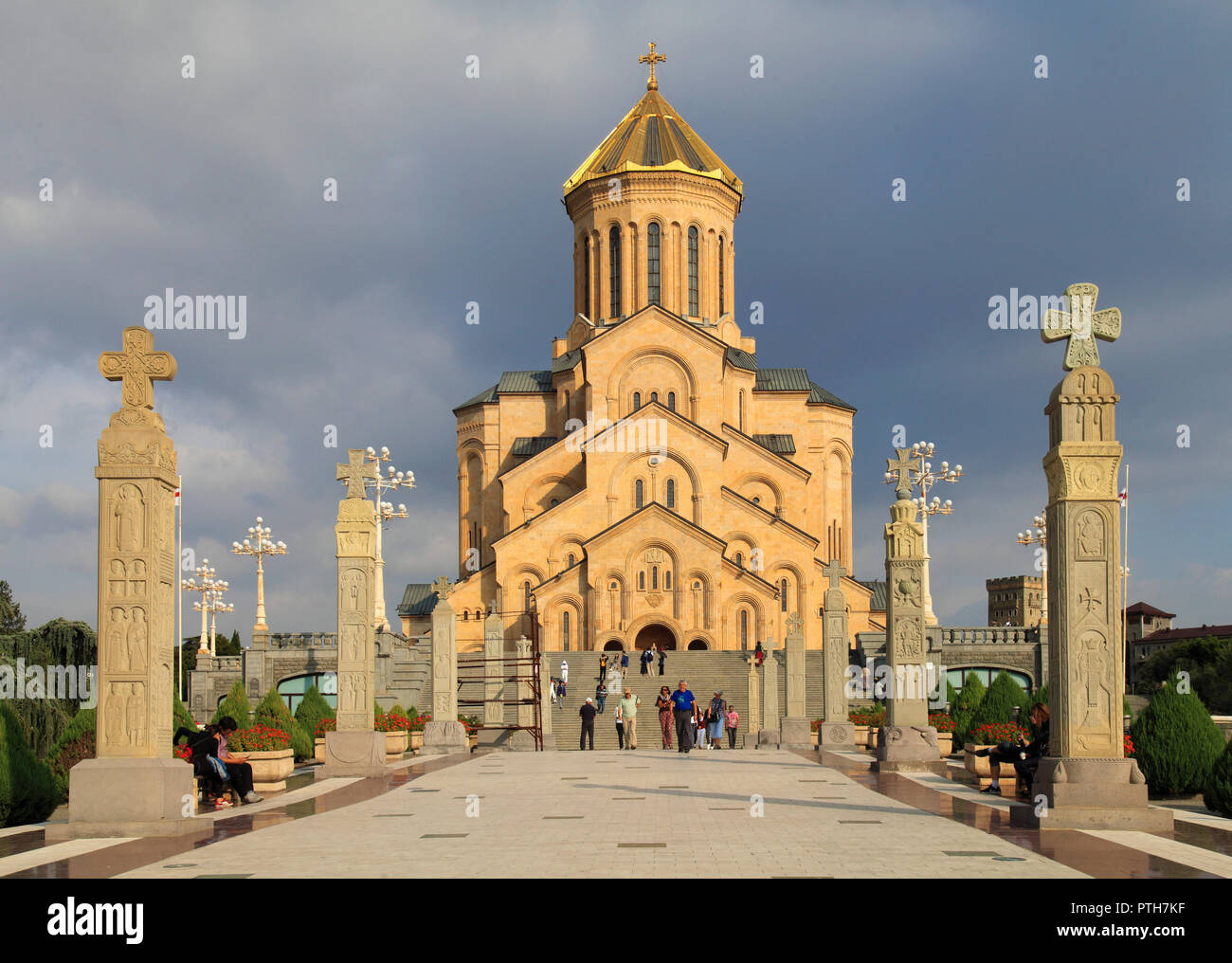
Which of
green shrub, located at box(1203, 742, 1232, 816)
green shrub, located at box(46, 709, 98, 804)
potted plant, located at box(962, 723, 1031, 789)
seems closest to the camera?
green shrub, located at box(1203, 742, 1232, 816)

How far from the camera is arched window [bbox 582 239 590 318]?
2343 inches

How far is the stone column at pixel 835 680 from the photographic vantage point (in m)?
25.6

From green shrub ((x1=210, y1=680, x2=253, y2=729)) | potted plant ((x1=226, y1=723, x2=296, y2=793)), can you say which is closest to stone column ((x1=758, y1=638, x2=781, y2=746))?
green shrub ((x1=210, y1=680, x2=253, y2=729))

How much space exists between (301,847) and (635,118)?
5641 cm

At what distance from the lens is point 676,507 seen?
52688 millimetres

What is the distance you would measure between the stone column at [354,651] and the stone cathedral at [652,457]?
29991 mm

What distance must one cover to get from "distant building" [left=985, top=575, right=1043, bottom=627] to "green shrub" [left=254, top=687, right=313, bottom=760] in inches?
3853

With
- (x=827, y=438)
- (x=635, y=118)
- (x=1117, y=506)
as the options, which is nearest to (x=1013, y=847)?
(x=1117, y=506)

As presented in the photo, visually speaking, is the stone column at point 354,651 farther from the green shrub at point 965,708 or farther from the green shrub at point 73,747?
the green shrub at point 965,708

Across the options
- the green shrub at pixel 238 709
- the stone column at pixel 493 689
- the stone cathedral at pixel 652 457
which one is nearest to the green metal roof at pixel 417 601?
the stone cathedral at pixel 652 457

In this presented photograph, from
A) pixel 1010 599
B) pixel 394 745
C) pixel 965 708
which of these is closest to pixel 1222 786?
pixel 965 708

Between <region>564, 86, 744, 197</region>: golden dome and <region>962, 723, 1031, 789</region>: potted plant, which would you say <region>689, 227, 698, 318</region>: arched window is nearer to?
<region>564, 86, 744, 197</region>: golden dome

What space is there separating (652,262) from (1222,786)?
47.7m

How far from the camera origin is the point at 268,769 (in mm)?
16359
